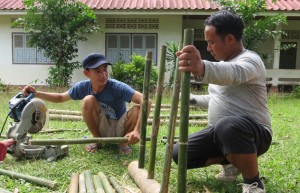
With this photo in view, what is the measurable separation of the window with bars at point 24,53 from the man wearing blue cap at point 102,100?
877cm

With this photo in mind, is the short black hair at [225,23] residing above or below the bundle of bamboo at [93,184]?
above

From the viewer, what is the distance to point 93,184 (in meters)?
2.98

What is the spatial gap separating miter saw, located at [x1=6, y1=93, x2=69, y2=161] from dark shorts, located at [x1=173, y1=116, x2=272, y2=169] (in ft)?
4.91

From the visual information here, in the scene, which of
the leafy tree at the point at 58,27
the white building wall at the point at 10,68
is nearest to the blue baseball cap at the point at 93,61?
the leafy tree at the point at 58,27

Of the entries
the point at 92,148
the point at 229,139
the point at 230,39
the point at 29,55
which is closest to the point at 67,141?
the point at 92,148

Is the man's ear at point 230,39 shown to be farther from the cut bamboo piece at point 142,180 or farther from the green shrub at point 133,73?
the green shrub at point 133,73

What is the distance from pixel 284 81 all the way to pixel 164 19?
14.1ft

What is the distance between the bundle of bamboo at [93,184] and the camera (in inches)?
112

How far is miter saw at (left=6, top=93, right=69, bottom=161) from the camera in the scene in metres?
3.64

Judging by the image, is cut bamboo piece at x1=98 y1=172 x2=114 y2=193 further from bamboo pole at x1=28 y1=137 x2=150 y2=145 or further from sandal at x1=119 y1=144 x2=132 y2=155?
sandal at x1=119 y1=144 x2=132 y2=155

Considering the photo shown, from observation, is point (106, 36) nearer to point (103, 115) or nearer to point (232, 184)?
point (103, 115)

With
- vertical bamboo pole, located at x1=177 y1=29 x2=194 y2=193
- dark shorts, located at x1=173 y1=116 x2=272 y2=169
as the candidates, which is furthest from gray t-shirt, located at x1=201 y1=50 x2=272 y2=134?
vertical bamboo pole, located at x1=177 y1=29 x2=194 y2=193

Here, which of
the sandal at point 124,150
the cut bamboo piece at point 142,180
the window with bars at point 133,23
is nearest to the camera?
the cut bamboo piece at point 142,180

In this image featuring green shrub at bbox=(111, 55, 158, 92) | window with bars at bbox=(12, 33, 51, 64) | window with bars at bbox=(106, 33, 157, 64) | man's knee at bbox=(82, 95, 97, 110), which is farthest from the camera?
window with bars at bbox=(12, 33, 51, 64)
